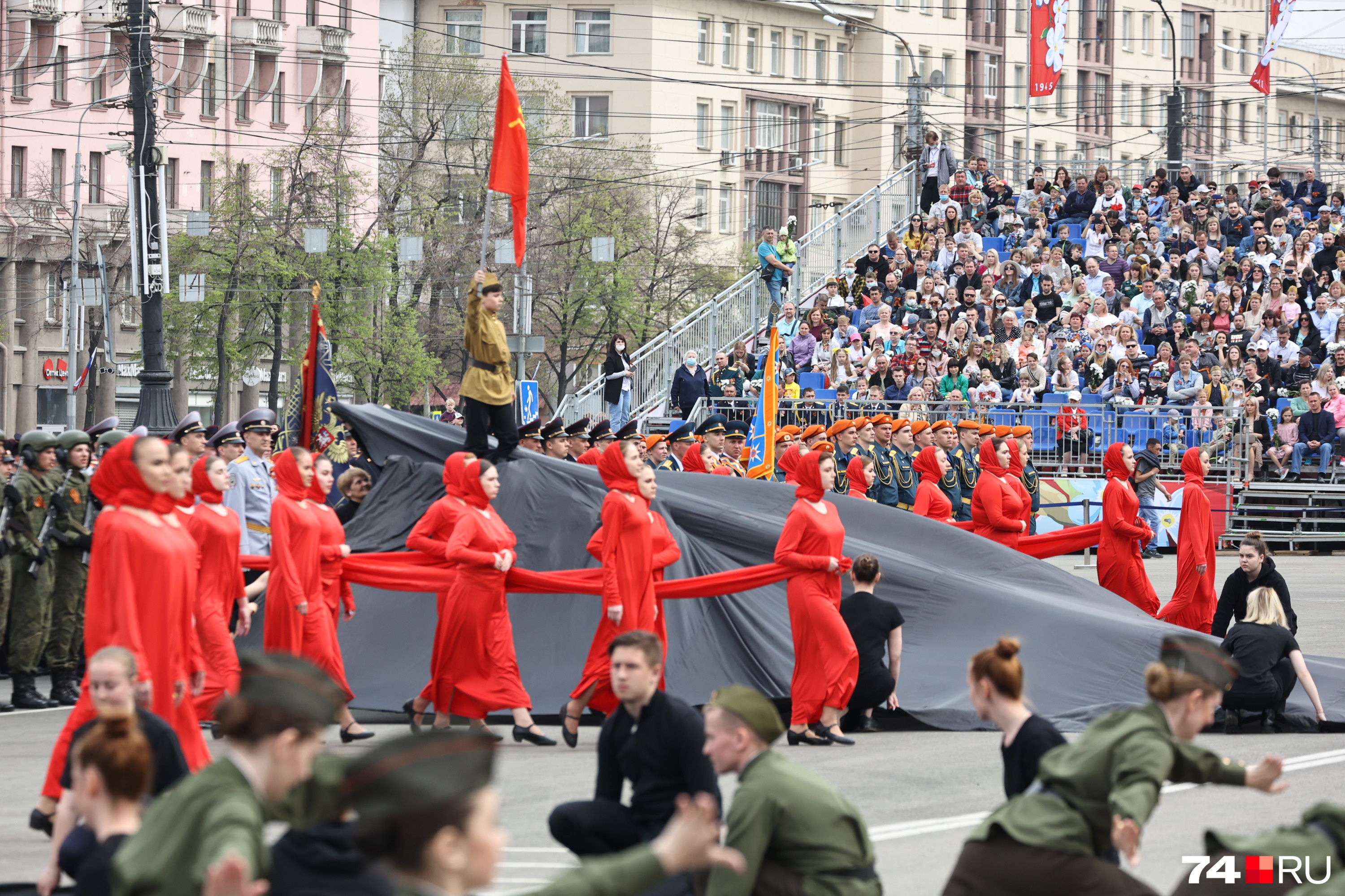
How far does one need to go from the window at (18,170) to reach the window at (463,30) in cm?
1844

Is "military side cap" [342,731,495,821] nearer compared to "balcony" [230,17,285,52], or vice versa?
"military side cap" [342,731,495,821]

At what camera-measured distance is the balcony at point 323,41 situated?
2491 inches

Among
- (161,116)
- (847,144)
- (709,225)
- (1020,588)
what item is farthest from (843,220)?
(847,144)

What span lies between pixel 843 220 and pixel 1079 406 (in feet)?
29.0

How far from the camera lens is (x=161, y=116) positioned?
5731 cm

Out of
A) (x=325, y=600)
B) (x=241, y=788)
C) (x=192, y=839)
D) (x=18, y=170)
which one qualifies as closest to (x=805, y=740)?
(x=325, y=600)

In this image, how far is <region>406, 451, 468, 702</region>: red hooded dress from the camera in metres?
11.6

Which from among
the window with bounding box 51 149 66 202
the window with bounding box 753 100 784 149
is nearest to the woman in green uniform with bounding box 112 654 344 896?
the window with bounding box 51 149 66 202

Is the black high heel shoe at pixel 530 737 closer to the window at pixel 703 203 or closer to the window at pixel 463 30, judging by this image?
the window at pixel 703 203

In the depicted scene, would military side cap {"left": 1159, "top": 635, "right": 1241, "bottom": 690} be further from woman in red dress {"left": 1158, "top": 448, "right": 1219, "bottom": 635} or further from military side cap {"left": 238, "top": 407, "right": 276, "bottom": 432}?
military side cap {"left": 238, "top": 407, "right": 276, "bottom": 432}

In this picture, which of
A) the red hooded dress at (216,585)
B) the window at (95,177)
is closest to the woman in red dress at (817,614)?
the red hooded dress at (216,585)

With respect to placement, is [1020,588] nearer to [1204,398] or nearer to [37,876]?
[37,876]

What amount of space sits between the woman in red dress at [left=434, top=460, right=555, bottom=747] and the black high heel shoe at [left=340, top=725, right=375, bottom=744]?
48 centimetres

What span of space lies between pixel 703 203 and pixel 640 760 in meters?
63.9
